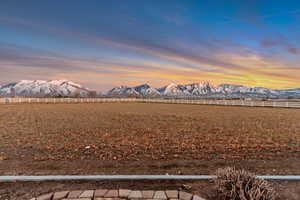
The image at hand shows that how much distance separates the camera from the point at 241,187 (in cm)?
233

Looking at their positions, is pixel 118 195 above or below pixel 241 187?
below

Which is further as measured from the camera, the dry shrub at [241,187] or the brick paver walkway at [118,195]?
the brick paver walkway at [118,195]

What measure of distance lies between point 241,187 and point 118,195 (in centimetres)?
168

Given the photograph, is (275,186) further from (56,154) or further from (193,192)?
(56,154)

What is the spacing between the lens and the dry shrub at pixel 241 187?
2.22 meters

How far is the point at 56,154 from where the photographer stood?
15.5 feet

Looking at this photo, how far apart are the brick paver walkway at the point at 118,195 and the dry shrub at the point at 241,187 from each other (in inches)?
15.8

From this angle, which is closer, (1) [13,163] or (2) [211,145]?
(1) [13,163]

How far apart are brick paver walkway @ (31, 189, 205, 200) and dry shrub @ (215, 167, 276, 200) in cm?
40

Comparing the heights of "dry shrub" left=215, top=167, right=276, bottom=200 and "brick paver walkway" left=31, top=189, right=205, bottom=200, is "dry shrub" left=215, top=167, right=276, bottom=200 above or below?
above

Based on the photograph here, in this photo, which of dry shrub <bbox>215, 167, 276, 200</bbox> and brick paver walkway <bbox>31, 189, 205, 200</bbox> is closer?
dry shrub <bbox>215, 167, 276, 200</bbox>

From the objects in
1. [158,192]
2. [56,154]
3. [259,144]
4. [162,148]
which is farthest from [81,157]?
[259,144]

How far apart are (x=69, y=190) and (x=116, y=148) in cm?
276

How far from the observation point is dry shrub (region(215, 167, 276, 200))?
2.22 m
